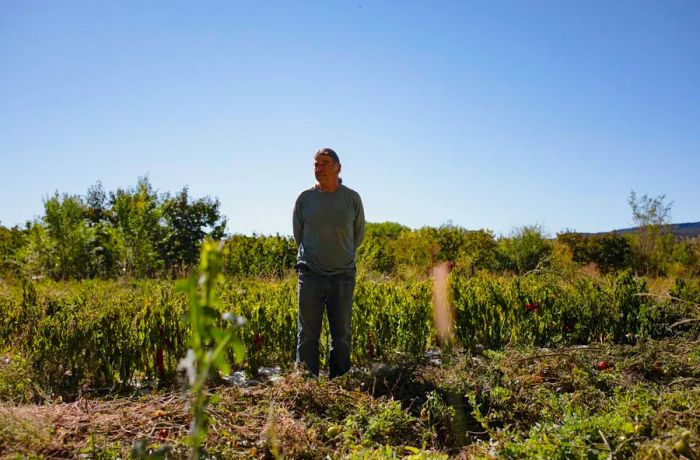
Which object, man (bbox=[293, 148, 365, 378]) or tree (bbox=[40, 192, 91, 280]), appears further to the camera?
tree (bbox=[40, 192, 91, 280])

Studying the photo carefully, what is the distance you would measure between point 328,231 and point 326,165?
0.55m

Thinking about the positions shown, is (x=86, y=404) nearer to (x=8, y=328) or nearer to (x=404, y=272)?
(x=8, y=328)

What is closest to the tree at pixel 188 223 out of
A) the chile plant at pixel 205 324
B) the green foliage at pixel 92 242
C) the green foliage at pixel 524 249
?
the green foliage at pixel 92 242

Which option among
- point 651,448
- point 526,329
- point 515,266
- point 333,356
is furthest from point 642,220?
point 651,448

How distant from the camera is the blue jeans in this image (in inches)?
180

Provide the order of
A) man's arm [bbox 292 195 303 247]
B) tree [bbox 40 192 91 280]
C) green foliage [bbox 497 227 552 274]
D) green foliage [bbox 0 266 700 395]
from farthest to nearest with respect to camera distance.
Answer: green foliage [bbox 497 227 552 274] → tree [bbox 40 192 91 280] → man's arm [bbox 292 195 303 247] → green foliage [bbox 0 266 700 395]

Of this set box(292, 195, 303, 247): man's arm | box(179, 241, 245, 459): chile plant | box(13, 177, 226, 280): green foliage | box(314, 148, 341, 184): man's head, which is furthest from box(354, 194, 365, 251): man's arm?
box(13, 177, 226, 280): green foliage

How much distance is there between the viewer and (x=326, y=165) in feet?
14.7

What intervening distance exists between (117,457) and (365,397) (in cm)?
160

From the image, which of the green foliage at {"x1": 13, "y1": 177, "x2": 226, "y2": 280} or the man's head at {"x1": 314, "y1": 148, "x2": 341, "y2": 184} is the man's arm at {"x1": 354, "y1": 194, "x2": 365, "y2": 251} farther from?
the green foliage at {"x1": 13, "y1": 177, "x2": 226, "y2": 280}

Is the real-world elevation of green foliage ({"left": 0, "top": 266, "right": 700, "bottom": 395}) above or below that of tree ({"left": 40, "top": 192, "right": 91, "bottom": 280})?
below

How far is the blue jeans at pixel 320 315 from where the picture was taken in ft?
15.0

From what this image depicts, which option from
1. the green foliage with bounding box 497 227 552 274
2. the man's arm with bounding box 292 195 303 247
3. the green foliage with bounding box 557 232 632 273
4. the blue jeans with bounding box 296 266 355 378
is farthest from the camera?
the green foliage with bounding box 557 232 632 273

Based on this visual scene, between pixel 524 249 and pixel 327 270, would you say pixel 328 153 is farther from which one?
pixel 524 249
